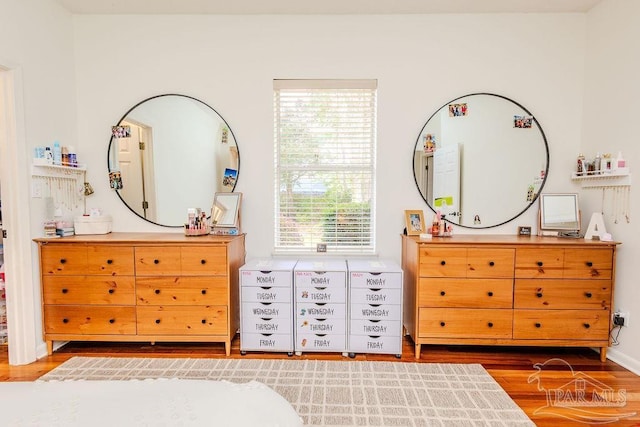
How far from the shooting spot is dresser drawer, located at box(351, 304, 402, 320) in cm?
256

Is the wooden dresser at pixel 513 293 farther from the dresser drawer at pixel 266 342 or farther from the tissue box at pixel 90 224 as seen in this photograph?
the tissue box at pixel 90 224

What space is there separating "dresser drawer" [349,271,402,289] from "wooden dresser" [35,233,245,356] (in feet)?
3.11

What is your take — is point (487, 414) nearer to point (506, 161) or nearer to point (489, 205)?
point (489, 205)

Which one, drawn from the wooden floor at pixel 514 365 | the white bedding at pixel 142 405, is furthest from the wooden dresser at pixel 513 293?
the white bedding at pixel 142 405

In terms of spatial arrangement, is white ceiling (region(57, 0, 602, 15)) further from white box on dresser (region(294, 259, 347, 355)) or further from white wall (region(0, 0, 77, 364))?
white box on dresser (region(294, 259, 347, 355))

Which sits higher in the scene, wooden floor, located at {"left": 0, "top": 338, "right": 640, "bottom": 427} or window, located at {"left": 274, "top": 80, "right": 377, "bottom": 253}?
window, located at {"left": 274, "top": 80, "right": 377, "bottom": 253}

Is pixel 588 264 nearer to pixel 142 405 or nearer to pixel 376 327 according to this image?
pixel 376 327

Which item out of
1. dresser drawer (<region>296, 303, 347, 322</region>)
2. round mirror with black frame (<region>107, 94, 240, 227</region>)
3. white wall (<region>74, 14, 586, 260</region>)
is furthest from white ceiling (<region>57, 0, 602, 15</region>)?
dresser drawer (<region>296, 303, 347, 322</region>)

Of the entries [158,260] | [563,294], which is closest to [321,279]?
[158,260]

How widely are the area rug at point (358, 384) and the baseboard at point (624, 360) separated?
107 cm

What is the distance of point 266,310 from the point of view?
8.54 feet

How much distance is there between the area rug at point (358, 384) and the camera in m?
1.89

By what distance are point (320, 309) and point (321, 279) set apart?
0.23m

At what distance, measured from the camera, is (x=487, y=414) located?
6.26 feet
